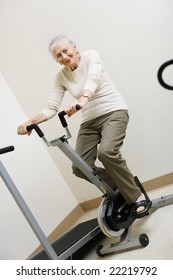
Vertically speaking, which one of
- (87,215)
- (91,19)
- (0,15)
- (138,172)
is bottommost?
(87,215)

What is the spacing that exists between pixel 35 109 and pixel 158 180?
4.68 feet

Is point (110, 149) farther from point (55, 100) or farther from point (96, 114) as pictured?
point (55, 100)

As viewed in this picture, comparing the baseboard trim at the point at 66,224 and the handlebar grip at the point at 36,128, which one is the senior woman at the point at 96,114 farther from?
the baseboard trim at the point at 66,224

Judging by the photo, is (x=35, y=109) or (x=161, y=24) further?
(x=35, y=109)

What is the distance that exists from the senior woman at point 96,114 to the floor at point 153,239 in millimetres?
182

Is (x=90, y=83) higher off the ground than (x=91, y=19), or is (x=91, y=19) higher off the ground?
(x=91, y=19)

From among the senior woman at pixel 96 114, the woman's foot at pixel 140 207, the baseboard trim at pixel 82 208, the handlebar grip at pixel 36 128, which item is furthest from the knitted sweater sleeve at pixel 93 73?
the baseboard trim at pixel 82 208

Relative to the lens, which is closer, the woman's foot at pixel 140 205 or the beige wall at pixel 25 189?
the woman's foot at pixel 140 205

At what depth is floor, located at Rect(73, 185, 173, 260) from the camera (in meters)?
1.85

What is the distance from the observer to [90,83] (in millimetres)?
2020

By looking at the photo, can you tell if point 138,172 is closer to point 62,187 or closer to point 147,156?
point 147,156

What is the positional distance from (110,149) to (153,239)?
67cm

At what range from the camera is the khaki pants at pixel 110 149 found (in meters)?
2.07
